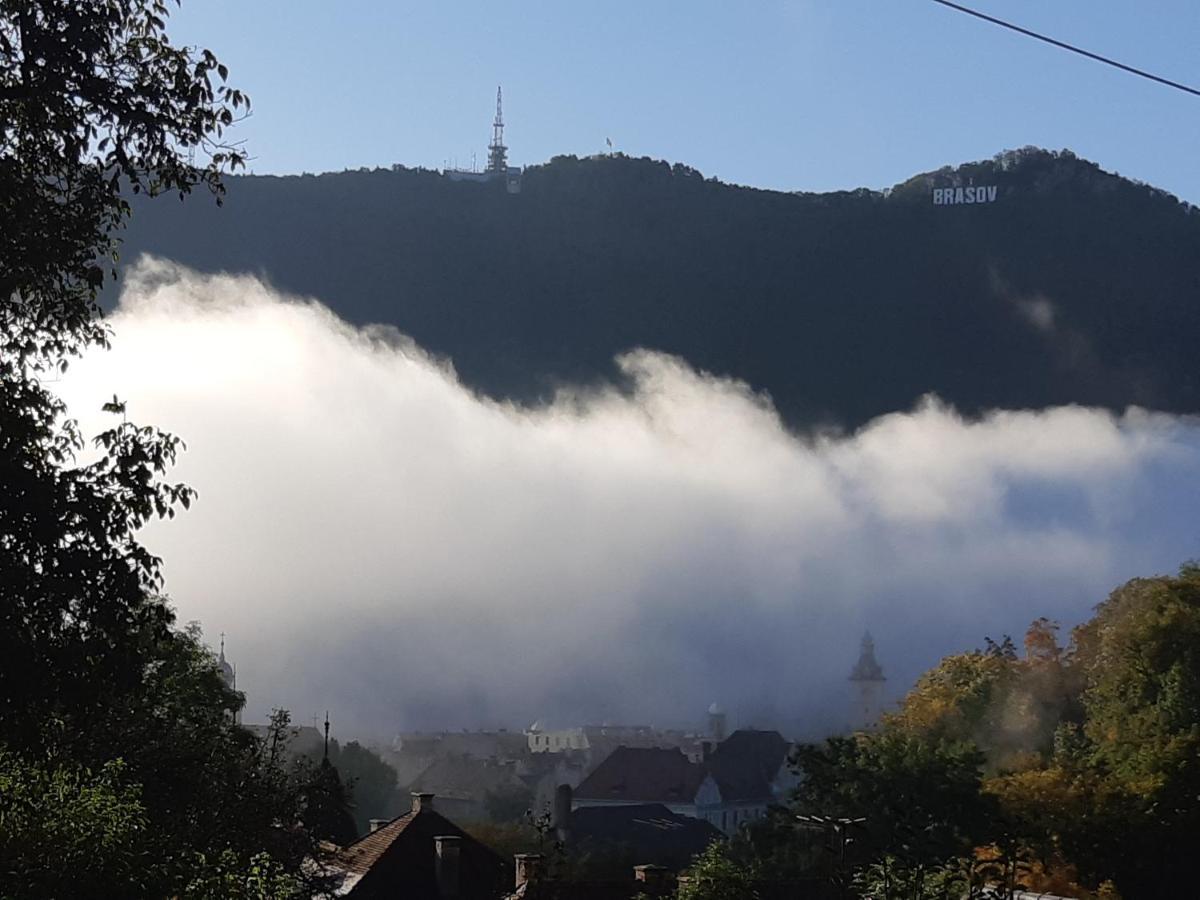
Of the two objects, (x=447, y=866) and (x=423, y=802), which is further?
(x=423, y=802)

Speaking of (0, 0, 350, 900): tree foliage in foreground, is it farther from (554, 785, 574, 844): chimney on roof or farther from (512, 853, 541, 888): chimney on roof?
(554, 785, 574, 844): chimney on roof

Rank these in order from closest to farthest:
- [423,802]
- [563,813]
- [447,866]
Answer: [447,866]
[423,802]
[563,813]

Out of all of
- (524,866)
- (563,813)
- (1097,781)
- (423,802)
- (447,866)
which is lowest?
(524,866)

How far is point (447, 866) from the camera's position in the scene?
63.2m

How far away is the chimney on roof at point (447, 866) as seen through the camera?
2482 inches

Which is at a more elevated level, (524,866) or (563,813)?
(563,813)

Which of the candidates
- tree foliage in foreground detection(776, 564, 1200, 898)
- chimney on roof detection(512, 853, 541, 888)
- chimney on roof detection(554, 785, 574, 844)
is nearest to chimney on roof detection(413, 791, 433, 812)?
chimney on roof detection(512, 853, 541, 888)

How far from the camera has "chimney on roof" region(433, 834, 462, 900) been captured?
207 ft

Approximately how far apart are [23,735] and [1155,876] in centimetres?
5093

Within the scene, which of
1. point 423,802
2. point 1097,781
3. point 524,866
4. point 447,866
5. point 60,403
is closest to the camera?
point 60,403

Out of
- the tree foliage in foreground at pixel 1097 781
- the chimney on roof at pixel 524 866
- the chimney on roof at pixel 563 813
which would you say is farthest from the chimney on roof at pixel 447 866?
the chimney on roof at pixel 563 813

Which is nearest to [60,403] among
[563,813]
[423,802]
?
[423,802]

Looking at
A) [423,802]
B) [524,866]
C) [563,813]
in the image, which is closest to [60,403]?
[524,866]

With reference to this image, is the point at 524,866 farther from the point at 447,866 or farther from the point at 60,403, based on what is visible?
the point at 60,403
